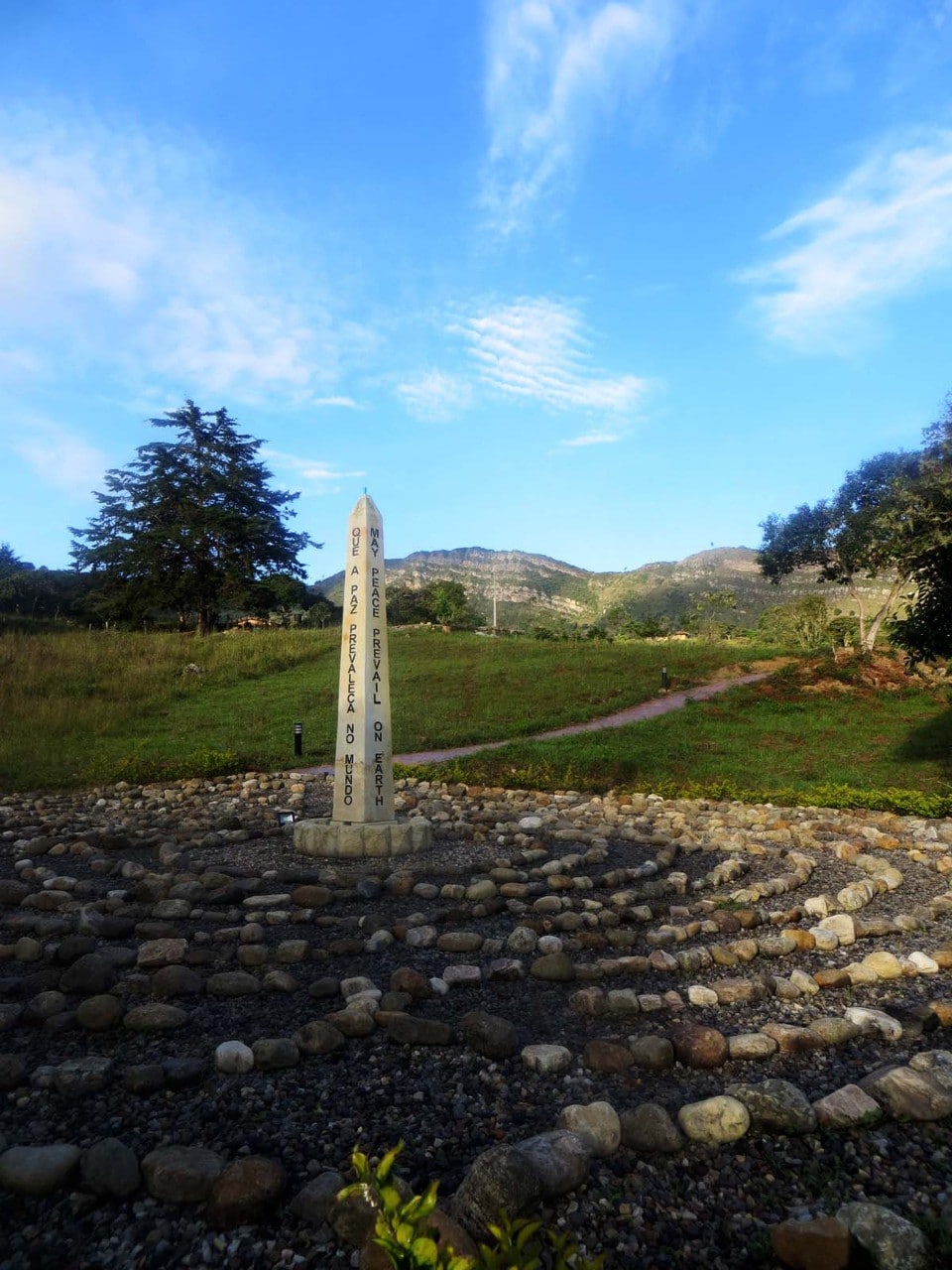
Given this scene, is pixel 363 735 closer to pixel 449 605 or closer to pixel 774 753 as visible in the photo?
pixel 774 753

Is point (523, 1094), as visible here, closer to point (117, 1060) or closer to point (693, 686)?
point (117, 1060)

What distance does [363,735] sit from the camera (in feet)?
28.2

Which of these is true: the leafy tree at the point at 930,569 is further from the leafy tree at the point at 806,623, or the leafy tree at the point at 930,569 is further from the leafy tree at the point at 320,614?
the leafy tree at the point at 320,614

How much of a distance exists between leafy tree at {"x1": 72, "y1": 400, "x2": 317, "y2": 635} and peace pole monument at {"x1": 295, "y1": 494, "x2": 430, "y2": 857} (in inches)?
1490

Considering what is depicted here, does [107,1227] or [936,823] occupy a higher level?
[107,1227]

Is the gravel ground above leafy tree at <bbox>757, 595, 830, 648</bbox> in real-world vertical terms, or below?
below

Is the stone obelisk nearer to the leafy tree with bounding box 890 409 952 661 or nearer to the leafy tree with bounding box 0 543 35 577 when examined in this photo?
the leafy tree with bounding box 890 409 952 661

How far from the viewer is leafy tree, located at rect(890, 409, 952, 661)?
1038 centimetres

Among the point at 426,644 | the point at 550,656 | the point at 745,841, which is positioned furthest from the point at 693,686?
the point at 745,841

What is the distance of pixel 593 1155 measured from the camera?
3053 mm

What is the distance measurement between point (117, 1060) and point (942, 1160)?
Result: 3.44 meters

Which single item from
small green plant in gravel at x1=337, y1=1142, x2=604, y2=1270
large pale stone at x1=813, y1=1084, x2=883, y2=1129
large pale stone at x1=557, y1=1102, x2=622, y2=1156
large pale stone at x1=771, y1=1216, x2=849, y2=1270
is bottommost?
large pale stone at x1=813, y1=1084, x2=883, y2=1129

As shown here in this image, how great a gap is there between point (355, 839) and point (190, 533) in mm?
40433

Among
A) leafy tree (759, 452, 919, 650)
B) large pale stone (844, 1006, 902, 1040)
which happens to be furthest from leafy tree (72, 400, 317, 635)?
large pale stone (844, 1006, 902, 1040)
